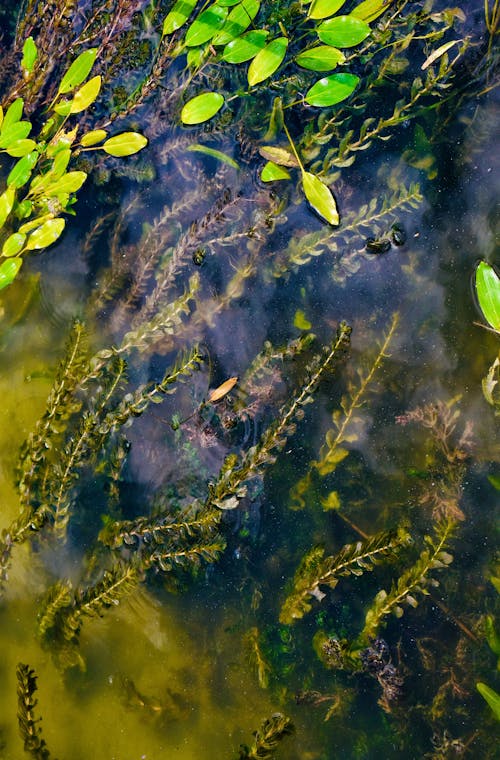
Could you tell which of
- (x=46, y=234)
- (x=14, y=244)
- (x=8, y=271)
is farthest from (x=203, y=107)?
(x=8, y=271)

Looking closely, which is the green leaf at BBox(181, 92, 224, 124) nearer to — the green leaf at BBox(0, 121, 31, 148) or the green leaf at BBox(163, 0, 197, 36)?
the green leaf at BBox(163, 0, 197, 36)

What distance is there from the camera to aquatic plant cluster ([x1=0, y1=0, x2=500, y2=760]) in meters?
2.96

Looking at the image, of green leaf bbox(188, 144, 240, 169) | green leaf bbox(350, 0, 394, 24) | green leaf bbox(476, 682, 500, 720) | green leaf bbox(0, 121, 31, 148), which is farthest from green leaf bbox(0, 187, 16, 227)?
green leaf bbox(476, 682, 500, 720)

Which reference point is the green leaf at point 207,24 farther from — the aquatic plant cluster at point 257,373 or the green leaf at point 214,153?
the green leaf at point 214,153

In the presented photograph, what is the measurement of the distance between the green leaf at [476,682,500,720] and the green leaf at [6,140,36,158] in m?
3.42

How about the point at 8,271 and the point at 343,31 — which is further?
the point at 8,271

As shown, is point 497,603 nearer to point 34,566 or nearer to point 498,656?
point 498,656

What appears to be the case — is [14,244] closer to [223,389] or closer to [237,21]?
[223,389]

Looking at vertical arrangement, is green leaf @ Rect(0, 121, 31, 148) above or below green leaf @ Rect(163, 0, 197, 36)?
below

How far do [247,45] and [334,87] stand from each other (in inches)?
18.5

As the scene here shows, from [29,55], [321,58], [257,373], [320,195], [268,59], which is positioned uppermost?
[29,55]

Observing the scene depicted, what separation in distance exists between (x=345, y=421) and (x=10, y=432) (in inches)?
67.5

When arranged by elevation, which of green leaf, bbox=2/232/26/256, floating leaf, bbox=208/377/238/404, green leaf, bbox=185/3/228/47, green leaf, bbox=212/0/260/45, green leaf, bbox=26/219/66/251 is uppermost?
green leaf, bbox=185/3/228/47

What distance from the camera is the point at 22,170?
3.10 m
